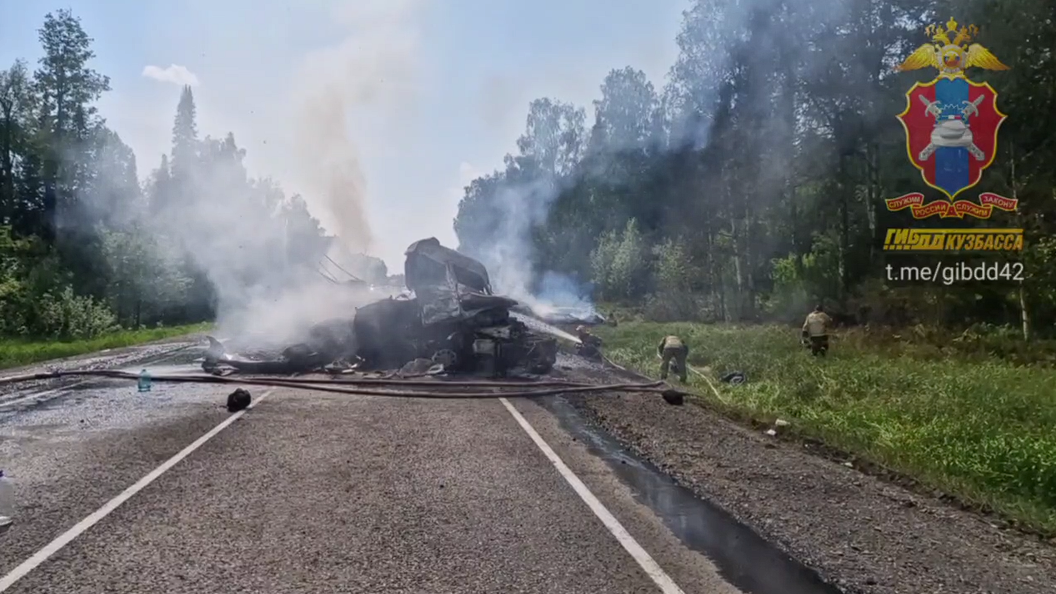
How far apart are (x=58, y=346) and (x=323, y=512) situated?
24129mm

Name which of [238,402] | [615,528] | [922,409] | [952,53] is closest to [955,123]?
[952,53]

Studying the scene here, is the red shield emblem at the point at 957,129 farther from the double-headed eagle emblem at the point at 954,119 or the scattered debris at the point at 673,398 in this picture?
the scattered debris at the point at 673,398

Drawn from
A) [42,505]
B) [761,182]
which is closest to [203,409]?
[42,505]

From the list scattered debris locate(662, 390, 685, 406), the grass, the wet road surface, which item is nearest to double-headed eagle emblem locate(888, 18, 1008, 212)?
scattered debris locate(662, 390, 685, 406)

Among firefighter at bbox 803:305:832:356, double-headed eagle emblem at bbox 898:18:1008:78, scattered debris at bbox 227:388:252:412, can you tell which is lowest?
scattered debris at bbox 227:388:252:412

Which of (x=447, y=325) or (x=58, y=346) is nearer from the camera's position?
(x=447, y=325)

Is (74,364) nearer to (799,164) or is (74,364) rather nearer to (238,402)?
(238,402)

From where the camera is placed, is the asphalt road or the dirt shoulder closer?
the asphalt road

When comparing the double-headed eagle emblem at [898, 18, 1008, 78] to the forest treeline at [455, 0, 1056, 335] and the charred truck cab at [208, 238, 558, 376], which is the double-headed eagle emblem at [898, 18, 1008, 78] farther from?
the charred truck cab at [208, 238, 558, 376]

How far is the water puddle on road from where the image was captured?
4.67 meters

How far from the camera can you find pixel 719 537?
5578 mm

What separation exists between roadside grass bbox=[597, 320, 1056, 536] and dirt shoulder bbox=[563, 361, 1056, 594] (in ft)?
1.76

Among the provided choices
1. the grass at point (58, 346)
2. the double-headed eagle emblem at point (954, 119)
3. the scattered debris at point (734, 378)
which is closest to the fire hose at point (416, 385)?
the scattered debris at point (734, 378)

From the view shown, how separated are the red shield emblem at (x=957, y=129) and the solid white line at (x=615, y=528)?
12.8 m
